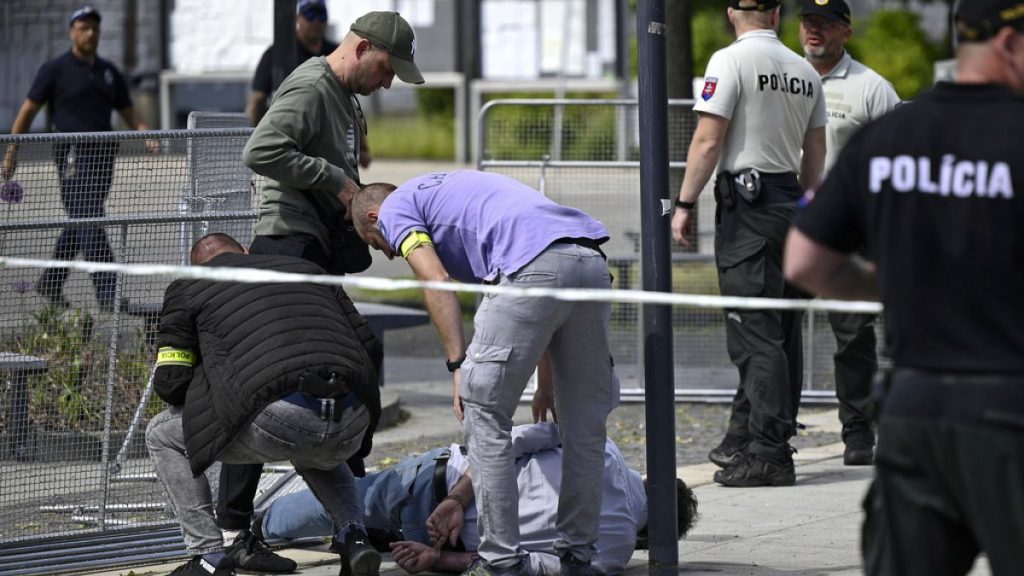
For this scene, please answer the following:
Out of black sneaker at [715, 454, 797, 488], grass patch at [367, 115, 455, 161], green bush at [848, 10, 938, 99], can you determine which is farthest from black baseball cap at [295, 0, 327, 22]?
green bush at [848, 10, 938, 99]

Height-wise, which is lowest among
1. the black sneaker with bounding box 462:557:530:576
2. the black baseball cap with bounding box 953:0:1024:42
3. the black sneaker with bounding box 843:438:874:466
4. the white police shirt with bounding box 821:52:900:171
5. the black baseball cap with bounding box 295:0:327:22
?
the black sneaker with bounding box 843:438:874:466

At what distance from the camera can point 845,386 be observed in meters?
6.80

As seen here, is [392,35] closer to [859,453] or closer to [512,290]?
[512,290]

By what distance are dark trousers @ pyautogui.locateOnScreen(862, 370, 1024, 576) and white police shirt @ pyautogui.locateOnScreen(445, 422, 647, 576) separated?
6.29ft

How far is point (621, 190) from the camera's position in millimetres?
8375

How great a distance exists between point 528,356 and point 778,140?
2209 millimetres

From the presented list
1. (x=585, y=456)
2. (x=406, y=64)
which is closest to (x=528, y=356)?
(x=585, y=456)

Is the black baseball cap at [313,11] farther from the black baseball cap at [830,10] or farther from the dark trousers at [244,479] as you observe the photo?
the dark trousers at [244,479]

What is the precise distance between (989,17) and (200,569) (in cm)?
292

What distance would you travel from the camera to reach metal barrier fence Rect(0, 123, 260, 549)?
16.9 feet

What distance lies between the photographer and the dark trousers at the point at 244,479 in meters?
5.21

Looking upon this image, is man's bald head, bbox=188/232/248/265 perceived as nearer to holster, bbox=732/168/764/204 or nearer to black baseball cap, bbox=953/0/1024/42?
holster, bbox=732/168/764/204

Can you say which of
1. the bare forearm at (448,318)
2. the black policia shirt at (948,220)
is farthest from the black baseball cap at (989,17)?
the bare forearm at (448,318)

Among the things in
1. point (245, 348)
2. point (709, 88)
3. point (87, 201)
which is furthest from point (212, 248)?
point (709, 88)
